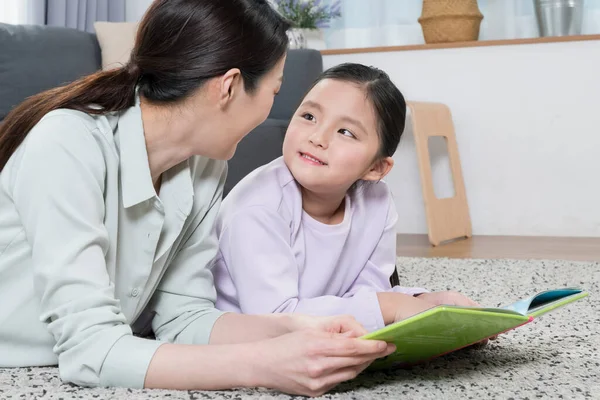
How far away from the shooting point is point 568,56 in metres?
2.90

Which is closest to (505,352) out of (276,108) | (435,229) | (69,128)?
(69,128)

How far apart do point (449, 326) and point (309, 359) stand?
16 centimetres

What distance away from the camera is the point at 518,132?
9.77ft

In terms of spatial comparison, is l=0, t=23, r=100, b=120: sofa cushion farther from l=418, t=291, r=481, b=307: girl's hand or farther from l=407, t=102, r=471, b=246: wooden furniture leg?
l=418, t=291, r=481, b=307: girl's hand

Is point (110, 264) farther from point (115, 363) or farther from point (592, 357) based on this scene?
point (592, 357)

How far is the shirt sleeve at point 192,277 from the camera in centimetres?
117

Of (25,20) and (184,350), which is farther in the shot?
(25,20)

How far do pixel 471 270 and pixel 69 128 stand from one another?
1.33 meters

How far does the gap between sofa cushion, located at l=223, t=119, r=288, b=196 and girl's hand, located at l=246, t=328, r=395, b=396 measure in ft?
5.49

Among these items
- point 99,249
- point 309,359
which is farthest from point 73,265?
point 309,359

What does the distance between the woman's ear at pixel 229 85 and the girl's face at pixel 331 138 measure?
0.23m

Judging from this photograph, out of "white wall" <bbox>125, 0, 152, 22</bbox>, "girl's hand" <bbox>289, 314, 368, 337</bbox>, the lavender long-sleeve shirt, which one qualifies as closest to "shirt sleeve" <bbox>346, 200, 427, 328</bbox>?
the lavender long-sleeve shirt

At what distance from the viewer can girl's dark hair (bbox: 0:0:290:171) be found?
1.01 meters

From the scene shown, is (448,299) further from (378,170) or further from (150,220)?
(150,220)
